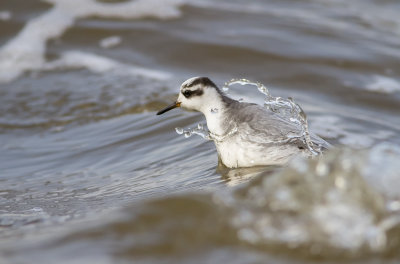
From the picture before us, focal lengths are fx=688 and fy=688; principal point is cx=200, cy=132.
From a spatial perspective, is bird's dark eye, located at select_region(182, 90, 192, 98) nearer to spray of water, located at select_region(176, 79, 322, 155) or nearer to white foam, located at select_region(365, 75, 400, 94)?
spray of water, located at select_region(176, 79, 322, 155)

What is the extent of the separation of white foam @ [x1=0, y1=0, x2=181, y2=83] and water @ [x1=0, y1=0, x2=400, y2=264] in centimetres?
3

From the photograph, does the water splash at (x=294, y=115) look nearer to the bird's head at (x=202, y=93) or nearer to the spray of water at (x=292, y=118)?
the spray of water at (x=292, y=118)

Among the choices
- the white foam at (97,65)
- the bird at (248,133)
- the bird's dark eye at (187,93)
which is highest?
the bird's dark eye at (187,93)

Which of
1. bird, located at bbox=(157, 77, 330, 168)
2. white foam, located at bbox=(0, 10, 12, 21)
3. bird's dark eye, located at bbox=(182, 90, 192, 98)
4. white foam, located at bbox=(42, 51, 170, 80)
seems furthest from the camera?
white foam, located at bbox=(0, 10, 12, 21)

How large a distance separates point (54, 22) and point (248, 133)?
21.9 ft

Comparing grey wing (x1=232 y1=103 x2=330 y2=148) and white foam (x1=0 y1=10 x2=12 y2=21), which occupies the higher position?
white foam (x1=0 y1=10 x2=12 y2=21)

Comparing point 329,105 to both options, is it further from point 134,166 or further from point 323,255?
point 323,255

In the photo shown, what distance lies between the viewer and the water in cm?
343

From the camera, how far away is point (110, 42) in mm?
10727

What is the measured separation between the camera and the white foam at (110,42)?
10.6 m

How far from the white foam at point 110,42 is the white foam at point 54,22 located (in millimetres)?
742

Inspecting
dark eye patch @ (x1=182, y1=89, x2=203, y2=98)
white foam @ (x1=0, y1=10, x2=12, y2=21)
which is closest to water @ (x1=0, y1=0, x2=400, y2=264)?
white foam @ (x1=0, y1=10, x2=12, y2=21)

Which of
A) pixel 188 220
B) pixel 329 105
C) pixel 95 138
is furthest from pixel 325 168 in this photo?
pixel 329 105

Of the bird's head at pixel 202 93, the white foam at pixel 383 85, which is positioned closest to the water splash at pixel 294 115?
the bird's head at pixel 202 93
